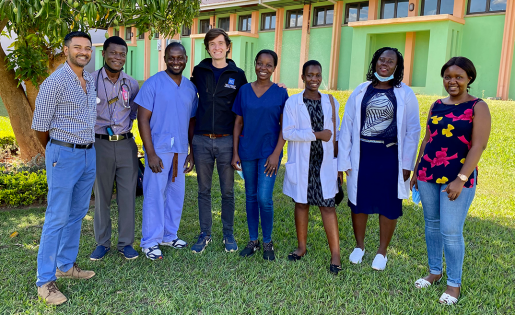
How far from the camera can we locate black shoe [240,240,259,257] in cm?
432

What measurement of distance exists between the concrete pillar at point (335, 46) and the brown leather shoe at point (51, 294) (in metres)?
16.0

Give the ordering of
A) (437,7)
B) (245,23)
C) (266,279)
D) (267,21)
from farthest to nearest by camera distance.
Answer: (245,23) → (267,21) → (437,7) → (266,279)

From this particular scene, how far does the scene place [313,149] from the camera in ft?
13.0

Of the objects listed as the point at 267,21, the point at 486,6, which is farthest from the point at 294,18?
Result: the point at 486,6

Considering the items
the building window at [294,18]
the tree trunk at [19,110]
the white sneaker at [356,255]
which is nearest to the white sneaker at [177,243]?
the white sneaker at [356,255]

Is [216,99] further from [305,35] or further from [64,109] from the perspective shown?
[305,35]

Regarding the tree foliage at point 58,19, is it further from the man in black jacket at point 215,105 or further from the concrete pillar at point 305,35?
the concrete pillar at point 305,35

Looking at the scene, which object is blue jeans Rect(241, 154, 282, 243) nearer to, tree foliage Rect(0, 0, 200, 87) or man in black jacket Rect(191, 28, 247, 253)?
man in black jacket Rect(191, 28, 247, 253)

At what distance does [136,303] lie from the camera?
11.0ft

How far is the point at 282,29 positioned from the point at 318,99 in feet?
54.0

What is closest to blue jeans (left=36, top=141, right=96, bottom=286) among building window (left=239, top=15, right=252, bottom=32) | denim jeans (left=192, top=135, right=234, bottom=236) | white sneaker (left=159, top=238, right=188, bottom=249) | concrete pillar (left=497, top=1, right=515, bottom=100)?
denim jeans (left=192, top=135, right=234, bottom=236)

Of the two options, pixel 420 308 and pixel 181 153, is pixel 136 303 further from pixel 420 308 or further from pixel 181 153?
pixel 420 308

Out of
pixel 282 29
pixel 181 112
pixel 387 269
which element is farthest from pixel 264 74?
pixel 282 29

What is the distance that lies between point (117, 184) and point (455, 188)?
313cm
